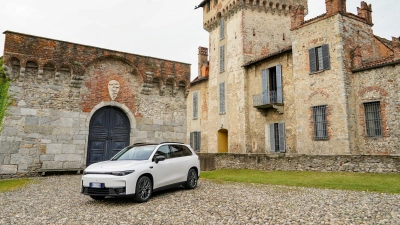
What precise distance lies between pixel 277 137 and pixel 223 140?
649 centimetres

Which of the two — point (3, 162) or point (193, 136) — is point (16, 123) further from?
point (193, 136)

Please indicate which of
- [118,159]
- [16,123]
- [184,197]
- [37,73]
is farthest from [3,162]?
[184,197]

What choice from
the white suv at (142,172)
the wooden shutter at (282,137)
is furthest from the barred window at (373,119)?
the white suv at (142,172)

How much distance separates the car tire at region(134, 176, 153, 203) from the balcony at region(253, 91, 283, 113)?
15.5 m

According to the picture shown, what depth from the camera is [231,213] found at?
587 cm

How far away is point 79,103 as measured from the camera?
13.1 meters

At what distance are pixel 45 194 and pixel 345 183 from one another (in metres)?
9.58

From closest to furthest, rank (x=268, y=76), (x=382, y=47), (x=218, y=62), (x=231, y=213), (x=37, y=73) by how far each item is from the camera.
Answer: (x=231, y=213) → (x=37, y=73) → (x=382, y=47) → (x=268, y=76) → (x=218, y=62)

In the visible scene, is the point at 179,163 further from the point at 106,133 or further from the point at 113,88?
the point at 113,88

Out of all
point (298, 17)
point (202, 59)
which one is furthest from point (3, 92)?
point (202, 59)

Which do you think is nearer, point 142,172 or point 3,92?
point 142,172

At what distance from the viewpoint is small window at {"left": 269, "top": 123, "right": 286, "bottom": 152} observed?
21188 millimetres

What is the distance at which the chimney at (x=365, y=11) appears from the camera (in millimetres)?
19391

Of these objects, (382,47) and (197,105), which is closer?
(382,47)
